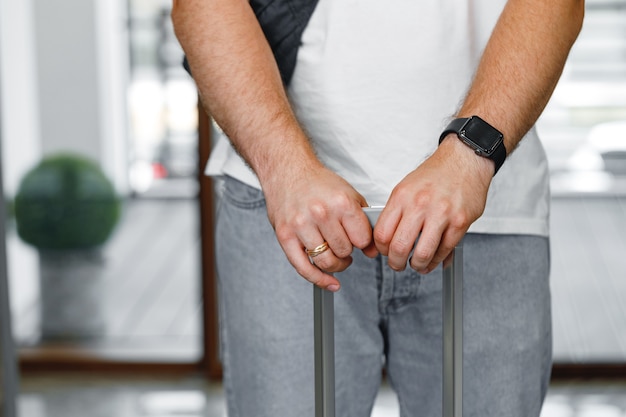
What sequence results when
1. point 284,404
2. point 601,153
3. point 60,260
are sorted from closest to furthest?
point 284,404
point 601,153
point 60,260

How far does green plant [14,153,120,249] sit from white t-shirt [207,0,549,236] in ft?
5.96

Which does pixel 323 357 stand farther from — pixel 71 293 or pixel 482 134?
pixel 71 293

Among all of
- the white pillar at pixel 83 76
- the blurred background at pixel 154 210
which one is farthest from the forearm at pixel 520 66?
the white pillar at pixel 83 76

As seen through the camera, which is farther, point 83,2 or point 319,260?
point 83,2

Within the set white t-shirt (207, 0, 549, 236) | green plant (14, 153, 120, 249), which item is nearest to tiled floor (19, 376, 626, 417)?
green plant (14, 153, 120, 249)

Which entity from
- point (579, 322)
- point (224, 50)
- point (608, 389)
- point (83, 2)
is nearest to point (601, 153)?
point (579, 322)

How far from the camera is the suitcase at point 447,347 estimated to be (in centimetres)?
89

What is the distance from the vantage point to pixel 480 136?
98 centimetres

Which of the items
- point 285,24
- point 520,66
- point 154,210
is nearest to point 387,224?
point 520,66

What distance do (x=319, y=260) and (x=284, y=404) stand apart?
323 mm

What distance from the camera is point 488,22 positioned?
1.16 m

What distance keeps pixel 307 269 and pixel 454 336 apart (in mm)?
151

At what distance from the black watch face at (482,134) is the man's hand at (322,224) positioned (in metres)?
0.13

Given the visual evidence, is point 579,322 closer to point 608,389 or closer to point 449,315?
point 608,389
